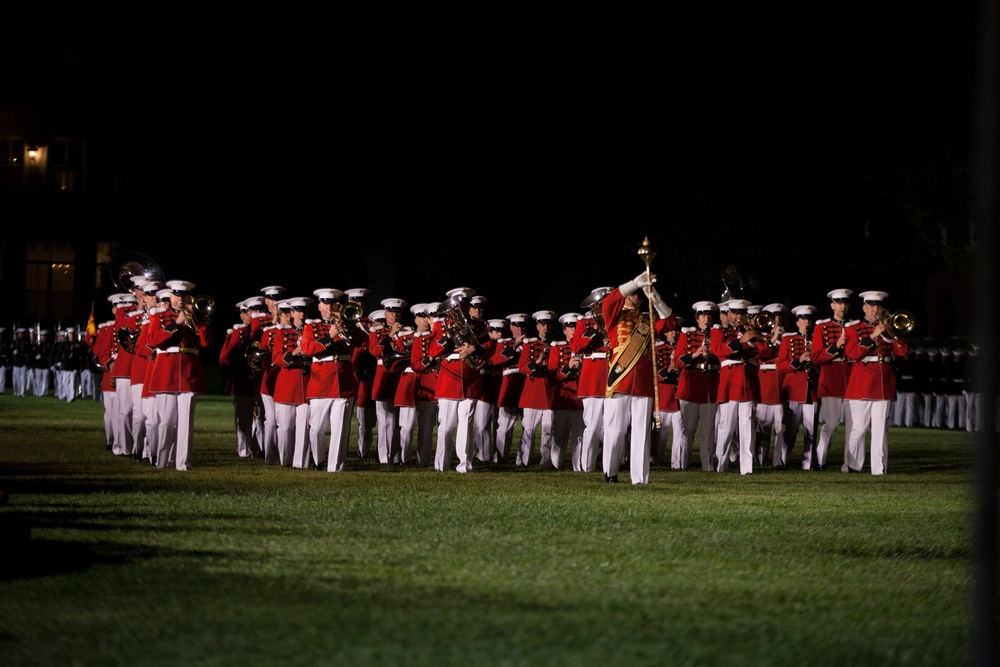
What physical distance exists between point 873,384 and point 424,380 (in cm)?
550

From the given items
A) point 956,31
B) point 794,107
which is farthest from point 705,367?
point 794,107

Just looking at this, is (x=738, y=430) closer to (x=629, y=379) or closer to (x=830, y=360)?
(x=830, y=360)

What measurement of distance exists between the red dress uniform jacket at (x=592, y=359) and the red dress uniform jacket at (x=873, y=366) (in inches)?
124

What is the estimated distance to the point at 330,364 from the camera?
1717 centimetres

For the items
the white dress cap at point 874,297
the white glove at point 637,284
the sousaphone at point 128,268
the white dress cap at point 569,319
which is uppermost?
the sousaphone at point 128,268

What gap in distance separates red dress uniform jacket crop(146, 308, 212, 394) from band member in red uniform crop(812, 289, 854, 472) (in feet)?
24.3

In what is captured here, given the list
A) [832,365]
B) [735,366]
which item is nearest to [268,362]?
[735,366]

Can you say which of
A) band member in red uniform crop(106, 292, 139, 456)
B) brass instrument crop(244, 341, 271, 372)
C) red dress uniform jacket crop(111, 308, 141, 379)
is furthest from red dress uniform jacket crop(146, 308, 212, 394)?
band member in red uniform crop(106, 292, 139, 456)

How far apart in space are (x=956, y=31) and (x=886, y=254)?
13834 millimetres

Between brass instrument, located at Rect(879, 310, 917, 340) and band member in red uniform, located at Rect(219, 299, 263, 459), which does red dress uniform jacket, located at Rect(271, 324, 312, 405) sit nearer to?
band member in red uniform, located at Rect(219, 299, 263, 459)

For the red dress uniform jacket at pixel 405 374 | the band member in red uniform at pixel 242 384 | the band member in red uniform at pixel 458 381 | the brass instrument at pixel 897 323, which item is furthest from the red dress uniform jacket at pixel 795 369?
the band member in red uniform at pixel 242 384

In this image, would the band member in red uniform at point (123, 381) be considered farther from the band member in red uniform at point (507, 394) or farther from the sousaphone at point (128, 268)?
the band member in red uniform at point (507, 394)

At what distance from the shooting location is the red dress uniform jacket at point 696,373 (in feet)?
62.8

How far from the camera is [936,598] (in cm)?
855
